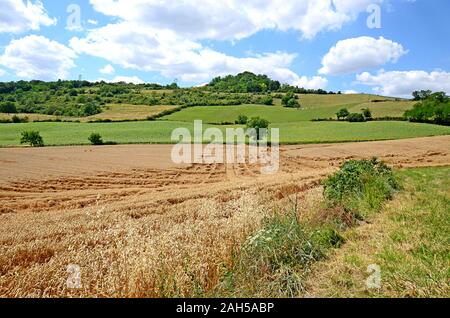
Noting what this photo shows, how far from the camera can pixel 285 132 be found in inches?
2400

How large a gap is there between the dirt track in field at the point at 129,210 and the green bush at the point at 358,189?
8.00 feet

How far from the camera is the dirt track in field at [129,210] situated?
644 cm

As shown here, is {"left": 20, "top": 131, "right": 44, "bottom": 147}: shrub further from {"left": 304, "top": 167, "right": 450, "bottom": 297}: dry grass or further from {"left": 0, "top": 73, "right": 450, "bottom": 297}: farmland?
{"left": 304, "top": 167, "right": 450, "bottom": 297}: dry grass

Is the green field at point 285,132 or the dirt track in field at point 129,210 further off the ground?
the green field at point 285,132

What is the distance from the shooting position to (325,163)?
31.3 metres

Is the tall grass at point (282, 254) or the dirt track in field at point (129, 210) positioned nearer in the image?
the tall grass at point (282, 254)

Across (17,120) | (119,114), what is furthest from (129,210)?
(119,114)

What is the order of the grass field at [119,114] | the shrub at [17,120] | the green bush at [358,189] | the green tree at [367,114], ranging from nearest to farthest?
the green bush at [358,189] < the green tree at [367,114] < the shrub at [17,120] < the grass field at [119,114]

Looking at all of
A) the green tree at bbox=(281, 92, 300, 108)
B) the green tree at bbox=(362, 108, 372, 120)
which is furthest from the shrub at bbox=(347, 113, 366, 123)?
the green tree at bbox=(281, 92, 300, 108)

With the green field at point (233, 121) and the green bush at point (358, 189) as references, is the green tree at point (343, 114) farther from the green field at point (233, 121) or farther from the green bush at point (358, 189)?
the green bush at point (358, 189)

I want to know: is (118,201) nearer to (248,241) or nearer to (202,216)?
(202,216)

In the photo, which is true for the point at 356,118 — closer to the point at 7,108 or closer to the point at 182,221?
the point at 182,221

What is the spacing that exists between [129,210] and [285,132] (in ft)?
159

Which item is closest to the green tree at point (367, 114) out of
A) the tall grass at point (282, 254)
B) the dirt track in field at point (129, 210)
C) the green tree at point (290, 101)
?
the green tree at point (290, 101)
